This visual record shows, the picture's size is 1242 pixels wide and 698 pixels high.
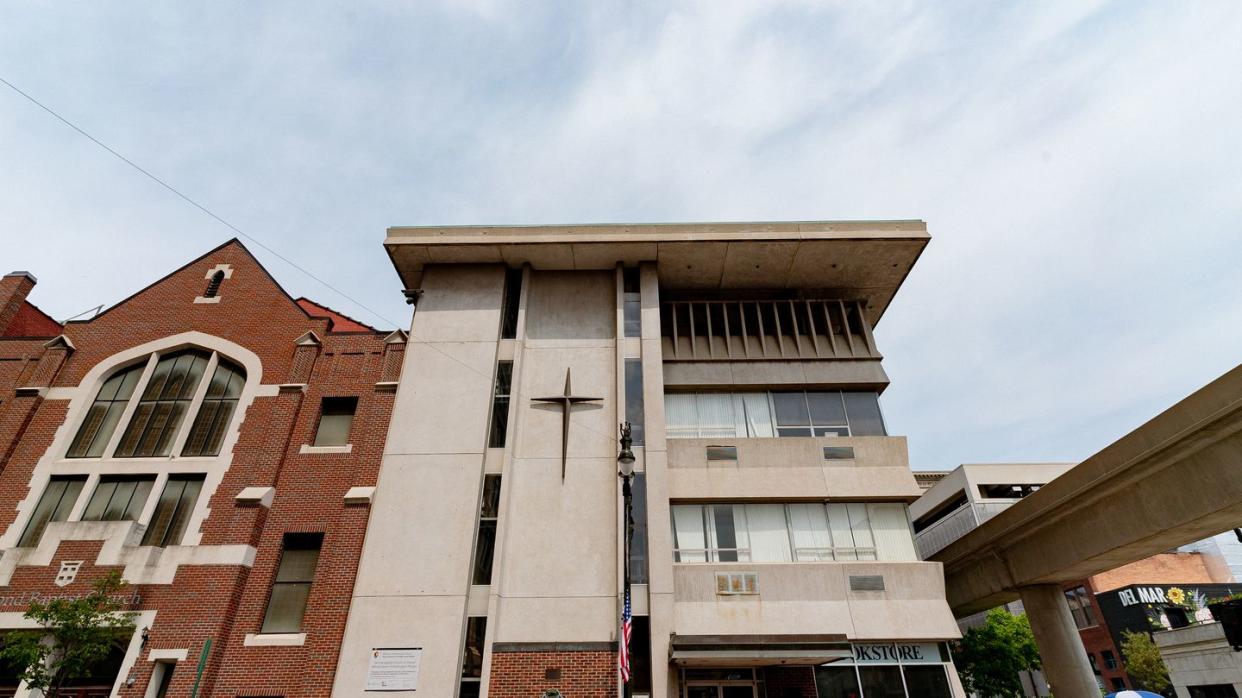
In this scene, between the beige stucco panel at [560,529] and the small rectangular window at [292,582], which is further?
the small rectangular window at [292,582]

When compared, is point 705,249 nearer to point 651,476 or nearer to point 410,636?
point 651,476

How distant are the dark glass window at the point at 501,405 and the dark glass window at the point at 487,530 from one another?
4.19 feet

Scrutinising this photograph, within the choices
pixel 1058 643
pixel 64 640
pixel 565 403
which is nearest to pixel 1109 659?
pixel 1058 643

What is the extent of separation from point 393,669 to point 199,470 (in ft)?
30.7

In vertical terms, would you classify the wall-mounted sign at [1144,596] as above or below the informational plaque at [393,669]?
above

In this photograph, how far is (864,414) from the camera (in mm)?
20734

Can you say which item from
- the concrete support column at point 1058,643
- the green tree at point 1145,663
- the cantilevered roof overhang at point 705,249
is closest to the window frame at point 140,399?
the cantilevered roof overhang at point 705,249

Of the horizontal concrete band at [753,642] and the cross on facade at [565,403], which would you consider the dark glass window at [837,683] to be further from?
the cross on facade at [565,403]

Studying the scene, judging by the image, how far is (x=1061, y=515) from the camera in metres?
17.3

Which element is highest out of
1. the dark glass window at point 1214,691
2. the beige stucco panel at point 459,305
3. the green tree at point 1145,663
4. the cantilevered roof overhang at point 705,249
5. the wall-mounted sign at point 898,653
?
the cantilevered roof overhang at point 705,249

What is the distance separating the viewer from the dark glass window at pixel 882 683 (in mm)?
16344

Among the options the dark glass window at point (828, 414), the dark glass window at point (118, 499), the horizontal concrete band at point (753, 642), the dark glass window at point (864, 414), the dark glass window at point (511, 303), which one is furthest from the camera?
the dark glass window at point (511, 303)

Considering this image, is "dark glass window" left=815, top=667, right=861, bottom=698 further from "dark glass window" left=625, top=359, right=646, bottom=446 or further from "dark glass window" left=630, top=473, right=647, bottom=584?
"dark glass window" left=625, top=359, right=646, bottom=446

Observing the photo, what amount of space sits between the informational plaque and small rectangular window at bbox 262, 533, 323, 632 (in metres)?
2.90
